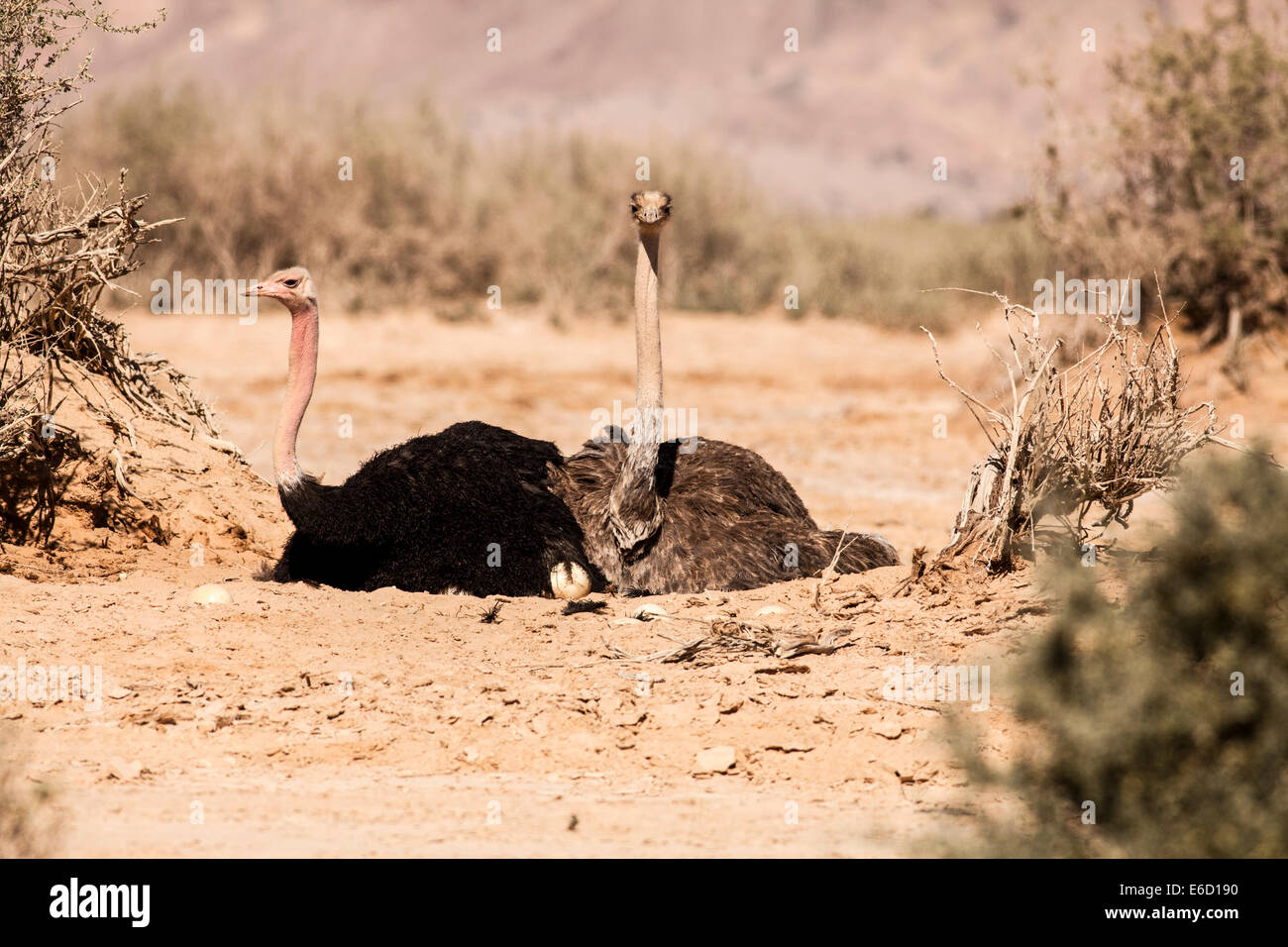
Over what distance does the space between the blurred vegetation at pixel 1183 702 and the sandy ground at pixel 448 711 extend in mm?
444

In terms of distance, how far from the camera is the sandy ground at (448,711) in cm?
425

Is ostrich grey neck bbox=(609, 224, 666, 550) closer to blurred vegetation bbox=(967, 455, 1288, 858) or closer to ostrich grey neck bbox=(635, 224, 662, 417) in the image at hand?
ostrich grey neck bbox=(635, 224, 662, 417)

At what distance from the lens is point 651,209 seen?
23.3 feet

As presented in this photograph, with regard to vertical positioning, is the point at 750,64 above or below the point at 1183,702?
above

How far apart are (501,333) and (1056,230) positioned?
710cm

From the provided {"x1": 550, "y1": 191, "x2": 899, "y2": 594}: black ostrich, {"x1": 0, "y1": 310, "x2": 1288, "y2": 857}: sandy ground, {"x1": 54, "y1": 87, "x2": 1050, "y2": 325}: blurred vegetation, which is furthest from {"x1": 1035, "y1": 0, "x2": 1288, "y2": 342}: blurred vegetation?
{"x1": 550, "y1": 191, "x2": 899, "y2": 594}: black ostrich

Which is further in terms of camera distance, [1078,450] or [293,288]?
[293,288]

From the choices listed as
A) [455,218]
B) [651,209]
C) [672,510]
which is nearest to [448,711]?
[672,510]

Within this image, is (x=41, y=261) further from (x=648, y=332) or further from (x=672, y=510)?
(x=672, y=510)

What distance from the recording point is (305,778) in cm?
473

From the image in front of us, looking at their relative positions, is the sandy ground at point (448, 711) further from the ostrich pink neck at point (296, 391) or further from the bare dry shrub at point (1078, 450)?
the ostrich pink neck at point (296, 391)

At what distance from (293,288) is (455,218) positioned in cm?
1629

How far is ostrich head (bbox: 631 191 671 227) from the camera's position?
7.11 meters
